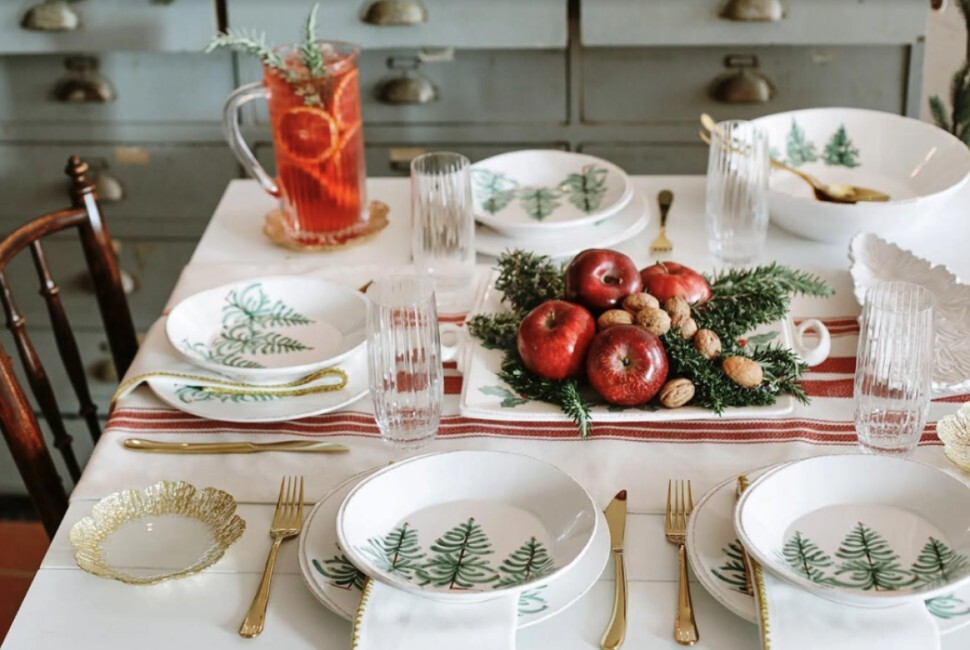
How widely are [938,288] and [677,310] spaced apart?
32 centimetres

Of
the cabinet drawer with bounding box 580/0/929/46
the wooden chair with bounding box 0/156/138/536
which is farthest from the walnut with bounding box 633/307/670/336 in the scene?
the cabinet drawer with bounding box 580/0/929/46

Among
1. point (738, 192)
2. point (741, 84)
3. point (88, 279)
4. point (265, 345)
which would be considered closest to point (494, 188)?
point (738, 192)

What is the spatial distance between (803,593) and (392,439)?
14.8 inches

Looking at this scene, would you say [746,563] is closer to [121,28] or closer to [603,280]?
[603,280]

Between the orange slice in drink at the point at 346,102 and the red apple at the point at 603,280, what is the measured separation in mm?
407

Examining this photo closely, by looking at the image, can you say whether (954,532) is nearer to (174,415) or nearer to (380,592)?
(380,592)

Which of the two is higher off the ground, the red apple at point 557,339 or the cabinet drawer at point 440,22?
the cabinet drawer at point 440,22

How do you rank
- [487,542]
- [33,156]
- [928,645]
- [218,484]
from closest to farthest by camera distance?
[928,645], [487,542], [218,484], [33,156]

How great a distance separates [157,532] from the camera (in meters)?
0.89

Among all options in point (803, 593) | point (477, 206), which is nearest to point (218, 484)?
point (803, 593)

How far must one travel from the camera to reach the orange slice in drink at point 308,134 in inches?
52.2

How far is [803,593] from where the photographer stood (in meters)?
0.77

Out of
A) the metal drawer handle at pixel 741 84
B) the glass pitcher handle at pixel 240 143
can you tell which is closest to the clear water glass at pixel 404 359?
the glass pitcher handle at pixel 240 143

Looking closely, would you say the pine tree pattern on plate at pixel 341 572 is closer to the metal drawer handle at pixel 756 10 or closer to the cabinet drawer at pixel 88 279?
the metal drawer handle at pixel 756 10
